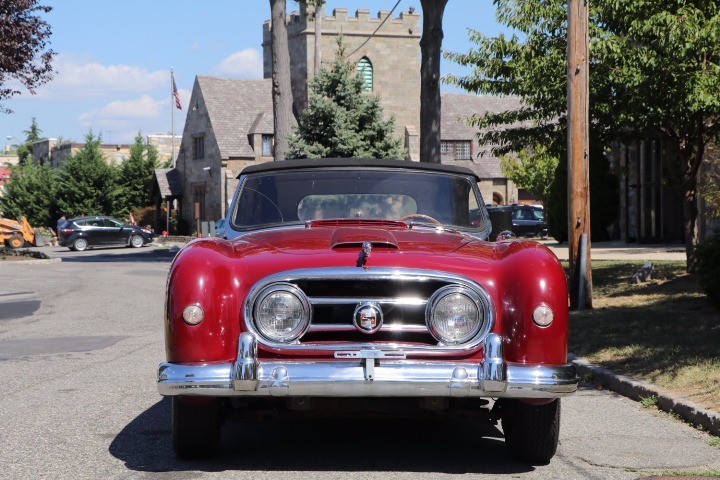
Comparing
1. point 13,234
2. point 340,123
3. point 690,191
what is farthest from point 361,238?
point 13,234

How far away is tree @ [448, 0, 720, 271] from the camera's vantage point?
47.6 ft

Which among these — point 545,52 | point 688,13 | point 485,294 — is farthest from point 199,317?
point 545,52

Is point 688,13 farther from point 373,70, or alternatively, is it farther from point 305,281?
point 373,70

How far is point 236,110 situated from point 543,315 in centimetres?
5746

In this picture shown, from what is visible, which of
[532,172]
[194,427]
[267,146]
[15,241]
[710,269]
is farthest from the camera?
[267,146]

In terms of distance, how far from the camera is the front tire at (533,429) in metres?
5.92

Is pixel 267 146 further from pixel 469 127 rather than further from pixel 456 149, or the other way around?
pixel 469 127

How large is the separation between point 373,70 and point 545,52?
4336cm

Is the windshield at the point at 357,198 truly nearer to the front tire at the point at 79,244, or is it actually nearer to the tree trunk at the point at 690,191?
the tree trunk at the point at 690,191

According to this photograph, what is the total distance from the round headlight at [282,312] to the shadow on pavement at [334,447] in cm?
84

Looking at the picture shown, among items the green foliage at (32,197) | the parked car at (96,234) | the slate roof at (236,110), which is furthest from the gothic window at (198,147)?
the parked car at (96,234)

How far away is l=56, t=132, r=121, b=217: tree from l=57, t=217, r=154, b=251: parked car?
50.4 ft

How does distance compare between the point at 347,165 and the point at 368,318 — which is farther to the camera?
the point at 347,165

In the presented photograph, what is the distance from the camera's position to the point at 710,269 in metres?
12.4
